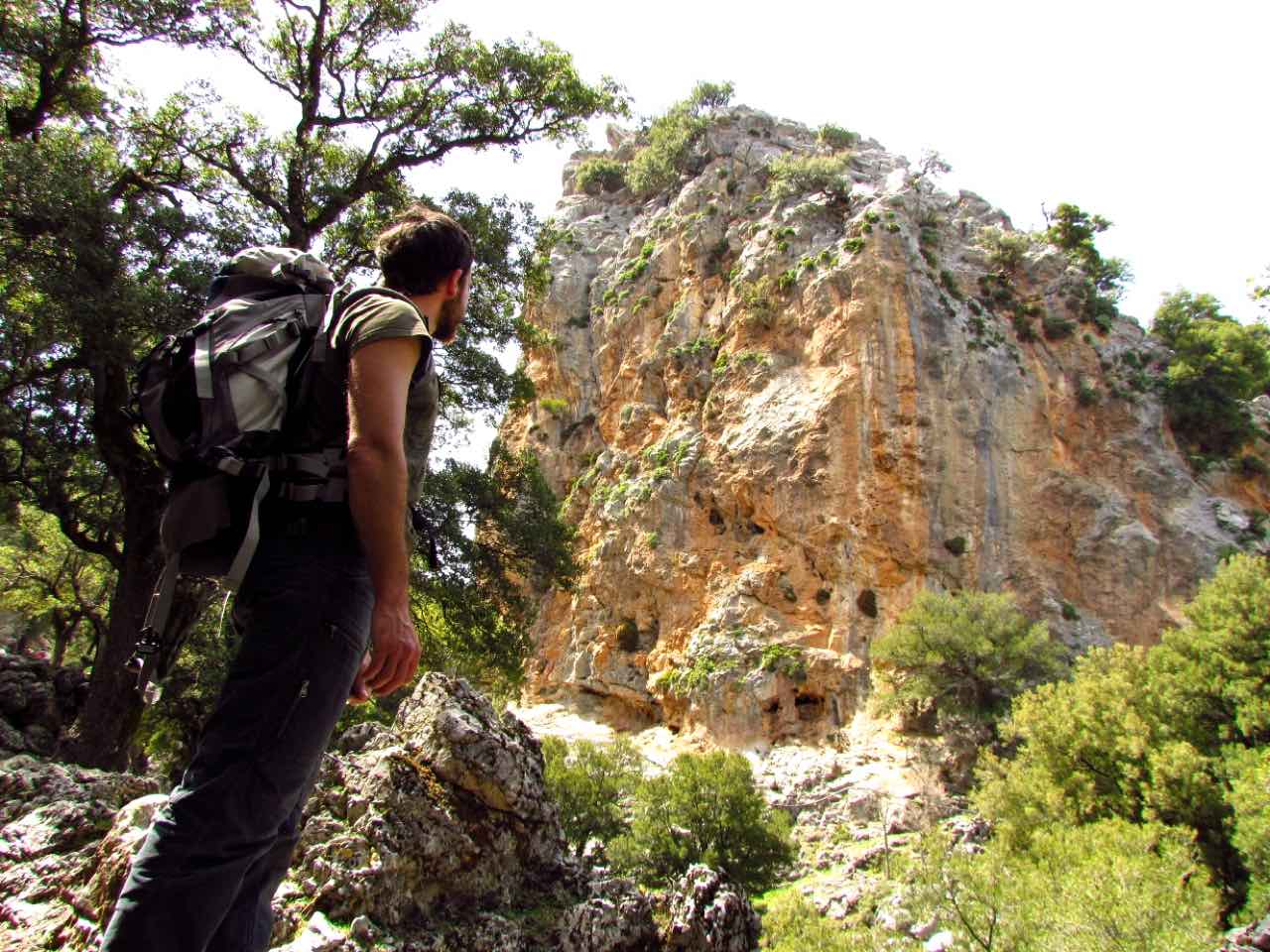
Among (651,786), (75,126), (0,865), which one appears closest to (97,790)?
(0,865)

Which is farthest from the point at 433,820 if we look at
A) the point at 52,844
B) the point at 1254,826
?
the point at 1254,826

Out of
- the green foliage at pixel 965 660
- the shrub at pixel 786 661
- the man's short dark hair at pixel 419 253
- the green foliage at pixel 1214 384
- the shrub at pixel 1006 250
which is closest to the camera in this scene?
the man's short dark hair at pixel 419 253

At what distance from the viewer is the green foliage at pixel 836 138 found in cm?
3909

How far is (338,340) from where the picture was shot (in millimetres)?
2160

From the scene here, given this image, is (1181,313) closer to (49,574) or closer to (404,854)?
(404,854)

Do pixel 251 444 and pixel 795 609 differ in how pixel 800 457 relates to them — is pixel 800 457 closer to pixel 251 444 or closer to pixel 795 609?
pixel 795 609

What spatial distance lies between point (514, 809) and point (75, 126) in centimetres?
1258

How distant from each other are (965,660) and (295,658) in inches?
919

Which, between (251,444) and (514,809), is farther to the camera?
(514,809)

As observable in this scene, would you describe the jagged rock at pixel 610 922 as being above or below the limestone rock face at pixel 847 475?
below

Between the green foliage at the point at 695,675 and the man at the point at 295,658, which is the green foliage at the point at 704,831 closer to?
the green foliage at the point at 695,675

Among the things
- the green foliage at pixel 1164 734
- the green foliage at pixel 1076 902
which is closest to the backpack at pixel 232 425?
the green foliage at pixel 1076 902

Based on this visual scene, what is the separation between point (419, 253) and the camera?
2.58 meters

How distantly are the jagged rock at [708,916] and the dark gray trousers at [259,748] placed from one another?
4245mm
